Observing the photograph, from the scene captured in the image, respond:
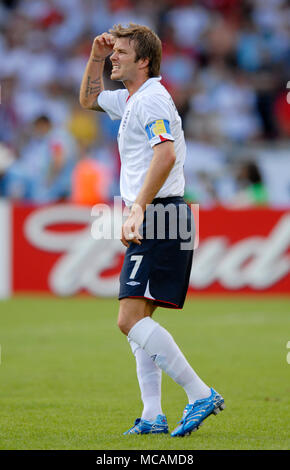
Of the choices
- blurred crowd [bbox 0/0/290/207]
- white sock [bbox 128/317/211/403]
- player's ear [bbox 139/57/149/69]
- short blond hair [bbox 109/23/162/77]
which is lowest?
white sock [bbox 128/317/211/403]

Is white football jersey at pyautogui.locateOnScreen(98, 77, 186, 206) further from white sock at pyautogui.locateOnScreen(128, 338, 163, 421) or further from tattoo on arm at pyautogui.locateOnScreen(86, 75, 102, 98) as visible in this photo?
white sock at pyautogui.locateOnScreen(128, 338, 163, 421)

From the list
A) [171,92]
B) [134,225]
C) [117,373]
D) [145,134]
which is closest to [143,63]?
[145,134]

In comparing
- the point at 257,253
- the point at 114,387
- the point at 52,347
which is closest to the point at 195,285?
the point at 257,253

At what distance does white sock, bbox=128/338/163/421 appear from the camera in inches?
190

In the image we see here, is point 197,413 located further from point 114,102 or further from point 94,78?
point 94,78

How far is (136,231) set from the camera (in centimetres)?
446

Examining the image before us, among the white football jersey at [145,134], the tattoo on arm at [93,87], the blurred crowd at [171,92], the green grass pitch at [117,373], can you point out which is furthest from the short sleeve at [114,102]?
the blurred crowd at [171,92]

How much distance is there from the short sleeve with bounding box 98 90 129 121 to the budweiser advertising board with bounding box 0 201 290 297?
7.01 metres

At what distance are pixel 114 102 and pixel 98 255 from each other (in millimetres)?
7134

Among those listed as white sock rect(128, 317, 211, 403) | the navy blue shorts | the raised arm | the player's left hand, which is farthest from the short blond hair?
white sock rect(128, 317, 211, 403)

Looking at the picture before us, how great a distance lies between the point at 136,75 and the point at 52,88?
1224 centimetres

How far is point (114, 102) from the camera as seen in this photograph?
5137 millimetres

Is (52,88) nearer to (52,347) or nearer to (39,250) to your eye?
(39,250)

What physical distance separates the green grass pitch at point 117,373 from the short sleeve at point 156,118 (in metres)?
1.54
